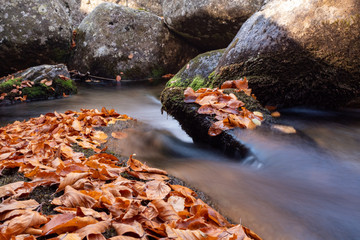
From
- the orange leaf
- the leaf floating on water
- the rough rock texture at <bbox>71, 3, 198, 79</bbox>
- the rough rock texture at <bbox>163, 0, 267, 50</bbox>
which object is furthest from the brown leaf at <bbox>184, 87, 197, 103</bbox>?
the rough rock texture at <bbox>71, 3, 198, 79</bbox>

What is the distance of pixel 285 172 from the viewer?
7.84 feet

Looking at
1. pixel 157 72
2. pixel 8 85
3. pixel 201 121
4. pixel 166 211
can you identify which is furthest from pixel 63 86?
pixel 166 211

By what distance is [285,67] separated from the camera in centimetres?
387

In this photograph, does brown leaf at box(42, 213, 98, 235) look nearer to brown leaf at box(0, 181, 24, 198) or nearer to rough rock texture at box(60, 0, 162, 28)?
brown leaf at box(0, 181, 24, 198)

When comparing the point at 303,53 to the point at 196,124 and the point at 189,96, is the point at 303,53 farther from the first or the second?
the point at 196,124

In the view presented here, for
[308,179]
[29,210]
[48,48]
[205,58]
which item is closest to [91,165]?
[29,210]

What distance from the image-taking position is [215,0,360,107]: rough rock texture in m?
3.61

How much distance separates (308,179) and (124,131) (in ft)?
7.37

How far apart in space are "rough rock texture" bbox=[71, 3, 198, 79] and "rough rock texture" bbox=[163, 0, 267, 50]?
0.77m

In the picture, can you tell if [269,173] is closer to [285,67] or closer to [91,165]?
[91,165]

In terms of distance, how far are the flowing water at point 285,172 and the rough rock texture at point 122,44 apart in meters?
6.02

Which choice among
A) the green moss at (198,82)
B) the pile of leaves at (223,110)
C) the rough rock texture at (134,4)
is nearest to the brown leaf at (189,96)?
the pile of leaves at (223,110)

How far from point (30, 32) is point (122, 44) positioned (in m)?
2.89

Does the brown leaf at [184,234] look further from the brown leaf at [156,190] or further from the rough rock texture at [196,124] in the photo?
the rough rock texture at [196,124]
